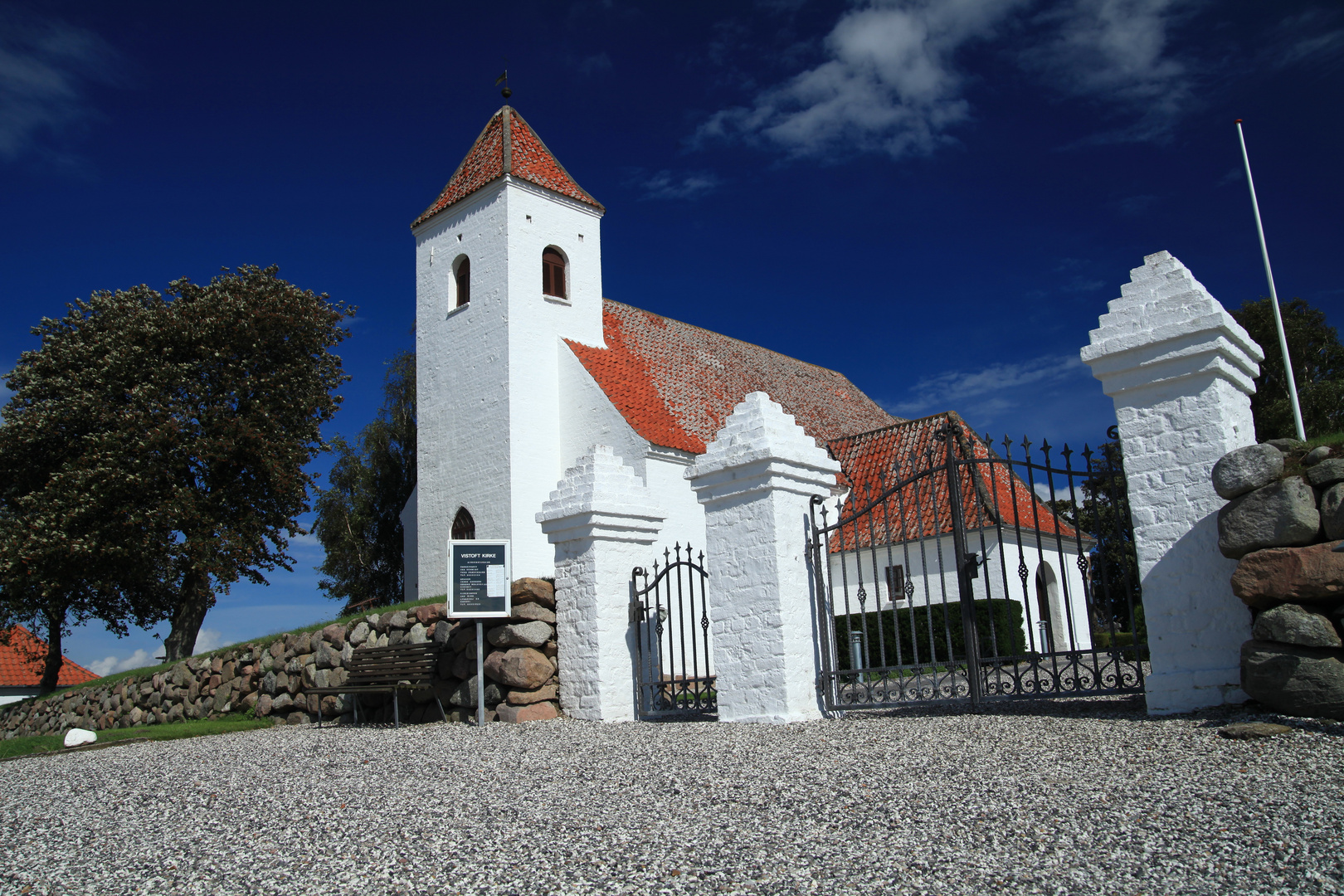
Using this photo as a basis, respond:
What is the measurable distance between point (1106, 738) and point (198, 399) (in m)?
18.3

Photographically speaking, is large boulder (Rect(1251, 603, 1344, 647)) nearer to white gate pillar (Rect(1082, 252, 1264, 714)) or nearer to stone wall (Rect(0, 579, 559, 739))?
white gate pillar (Rect(1082, 252, 1264, 714))

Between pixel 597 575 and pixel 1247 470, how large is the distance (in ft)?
18.6

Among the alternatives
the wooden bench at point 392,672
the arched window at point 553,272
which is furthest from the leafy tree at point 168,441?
the wooden bench at point 392,672

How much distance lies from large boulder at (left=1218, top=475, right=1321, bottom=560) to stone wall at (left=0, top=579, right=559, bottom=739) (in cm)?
633

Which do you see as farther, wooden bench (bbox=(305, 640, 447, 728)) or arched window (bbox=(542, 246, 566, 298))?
arched window (bbox=(542, 246, 566, 298))

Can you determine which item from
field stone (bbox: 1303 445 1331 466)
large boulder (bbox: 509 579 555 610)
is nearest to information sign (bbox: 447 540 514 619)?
large boulder (bbox: 509 579 555 610)

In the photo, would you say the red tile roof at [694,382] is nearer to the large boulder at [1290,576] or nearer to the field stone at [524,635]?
the field stone at [524,635]

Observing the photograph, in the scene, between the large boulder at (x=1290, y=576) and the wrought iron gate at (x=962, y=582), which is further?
the wrought iron gate at (x=962, y=582)

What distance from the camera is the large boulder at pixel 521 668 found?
9.16m

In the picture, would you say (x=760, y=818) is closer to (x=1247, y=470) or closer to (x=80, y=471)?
(x=1247, y=470)

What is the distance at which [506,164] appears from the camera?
1875cm

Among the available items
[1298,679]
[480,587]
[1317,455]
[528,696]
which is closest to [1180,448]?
[1317,455]

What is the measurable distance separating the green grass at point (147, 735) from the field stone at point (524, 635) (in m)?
4.28

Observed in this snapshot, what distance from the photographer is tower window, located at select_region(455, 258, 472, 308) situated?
Result: 19.4m
